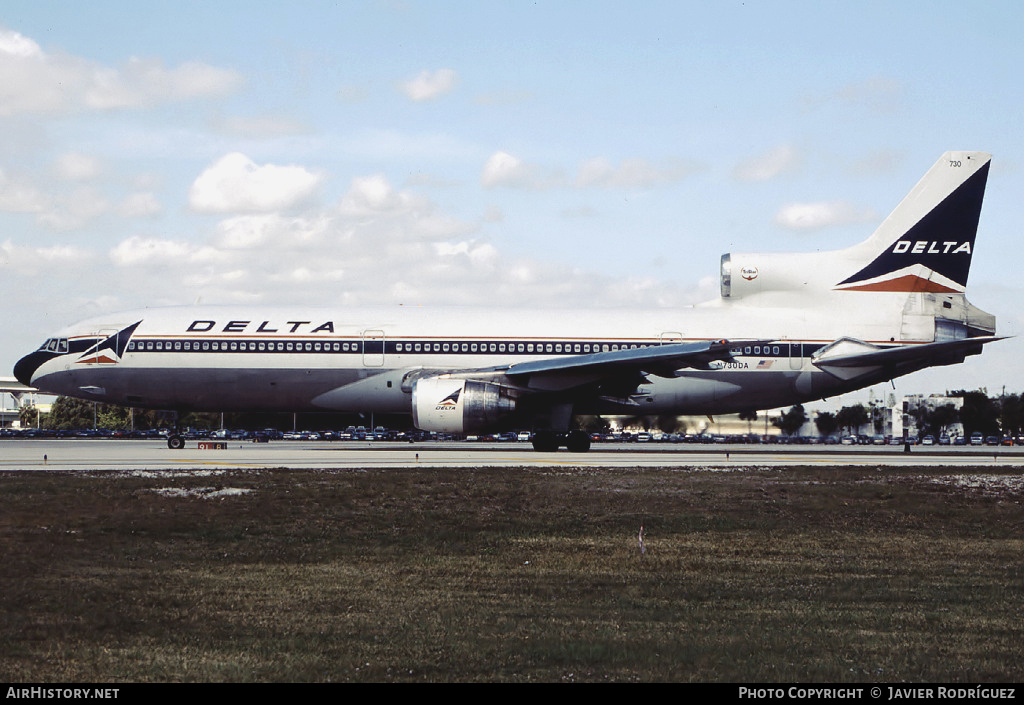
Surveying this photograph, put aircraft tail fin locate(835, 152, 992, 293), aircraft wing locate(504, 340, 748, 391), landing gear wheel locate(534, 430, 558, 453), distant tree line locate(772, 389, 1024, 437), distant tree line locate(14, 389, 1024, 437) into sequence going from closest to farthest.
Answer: aircraft wing locate(504, 340, 748, 391), landing gear wheel locate(534, 430, 558, 453), aircraft tail fin locate(835, 152, 992, 293), distant tree line locate(772, 389, 1024, 437), distant tree line locate(14, 389, 1024, 437)

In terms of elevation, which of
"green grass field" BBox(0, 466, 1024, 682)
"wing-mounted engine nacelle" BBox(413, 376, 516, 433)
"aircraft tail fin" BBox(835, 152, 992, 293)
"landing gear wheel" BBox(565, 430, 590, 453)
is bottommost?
"green grass field" BBox(0, 466, 1024, 682)

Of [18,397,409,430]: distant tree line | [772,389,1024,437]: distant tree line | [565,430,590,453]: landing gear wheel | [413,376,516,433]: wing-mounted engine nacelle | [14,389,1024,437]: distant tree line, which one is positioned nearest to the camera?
[413,376,516,433]: wing-mounted engine nacelle

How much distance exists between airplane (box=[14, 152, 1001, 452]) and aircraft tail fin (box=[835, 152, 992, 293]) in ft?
0.17

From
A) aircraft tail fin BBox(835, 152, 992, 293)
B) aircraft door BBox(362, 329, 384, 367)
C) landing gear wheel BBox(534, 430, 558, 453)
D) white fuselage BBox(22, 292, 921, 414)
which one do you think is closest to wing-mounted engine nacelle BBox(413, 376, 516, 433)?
white fuselage BBox(22, 292, 921, 414)

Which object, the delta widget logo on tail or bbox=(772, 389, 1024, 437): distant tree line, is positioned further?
bbox=(772, 389, 1024, 437): distant tree line

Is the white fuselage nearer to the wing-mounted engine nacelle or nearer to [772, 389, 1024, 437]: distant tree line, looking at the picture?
the wing-mounted engine nacelle

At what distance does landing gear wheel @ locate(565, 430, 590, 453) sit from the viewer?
116 feet

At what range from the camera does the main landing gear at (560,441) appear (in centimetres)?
3478

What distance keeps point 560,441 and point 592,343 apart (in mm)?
3635

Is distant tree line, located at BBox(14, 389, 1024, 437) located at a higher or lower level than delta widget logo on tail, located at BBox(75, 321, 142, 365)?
lower

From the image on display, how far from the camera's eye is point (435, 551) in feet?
44.6
